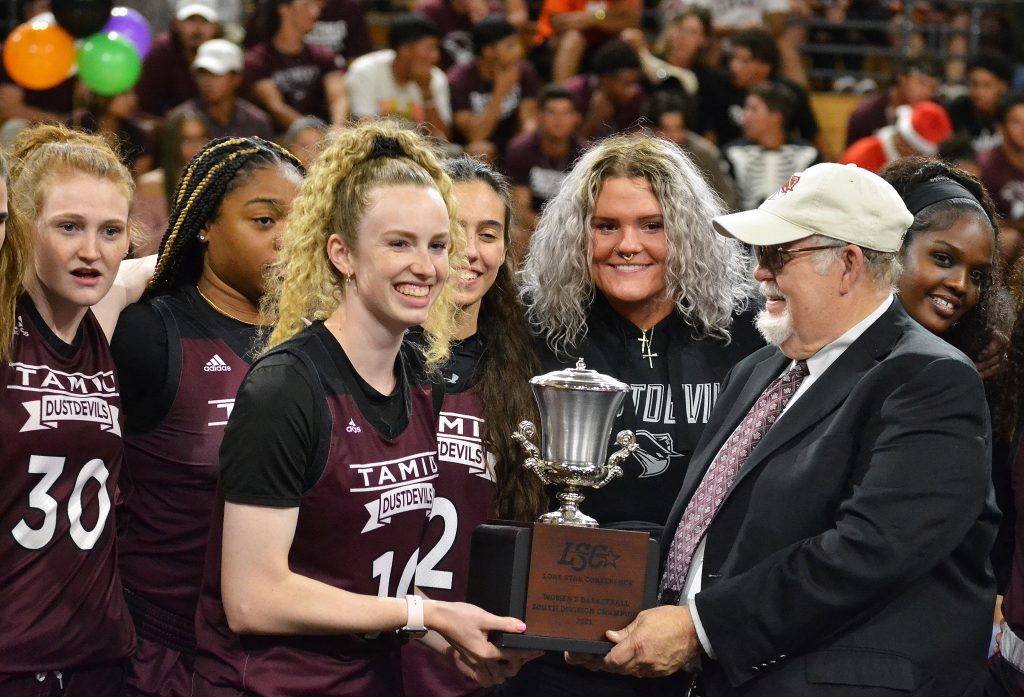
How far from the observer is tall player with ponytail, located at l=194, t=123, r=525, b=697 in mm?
2359

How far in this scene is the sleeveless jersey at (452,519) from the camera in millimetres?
3088

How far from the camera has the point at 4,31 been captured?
892 centimetres

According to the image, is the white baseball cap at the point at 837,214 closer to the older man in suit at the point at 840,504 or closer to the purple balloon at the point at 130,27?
the older man in suit at the point at 840,504

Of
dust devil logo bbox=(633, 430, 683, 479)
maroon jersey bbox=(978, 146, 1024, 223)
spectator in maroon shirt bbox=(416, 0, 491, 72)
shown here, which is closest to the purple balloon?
spectator in maroon shirt bbox=(416, 0, 491, 72)

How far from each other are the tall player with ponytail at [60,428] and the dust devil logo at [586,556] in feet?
3.23

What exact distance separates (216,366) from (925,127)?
6.72 meters

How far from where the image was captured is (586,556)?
269 cm

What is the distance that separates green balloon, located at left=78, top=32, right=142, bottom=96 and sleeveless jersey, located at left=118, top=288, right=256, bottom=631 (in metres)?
4.66

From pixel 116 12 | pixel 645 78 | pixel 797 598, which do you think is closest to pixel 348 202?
pixel 797 598

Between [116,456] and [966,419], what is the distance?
1754mm

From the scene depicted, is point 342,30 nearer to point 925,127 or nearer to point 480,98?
point 480,98

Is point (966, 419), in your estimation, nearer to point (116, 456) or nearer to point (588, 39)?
point (116, 456)

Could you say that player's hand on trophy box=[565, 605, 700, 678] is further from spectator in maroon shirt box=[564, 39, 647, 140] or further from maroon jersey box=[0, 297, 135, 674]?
spectator in maroon shirt box=[564, 39, 647, 140]

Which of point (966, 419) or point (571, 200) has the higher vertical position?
point (571, 200)
